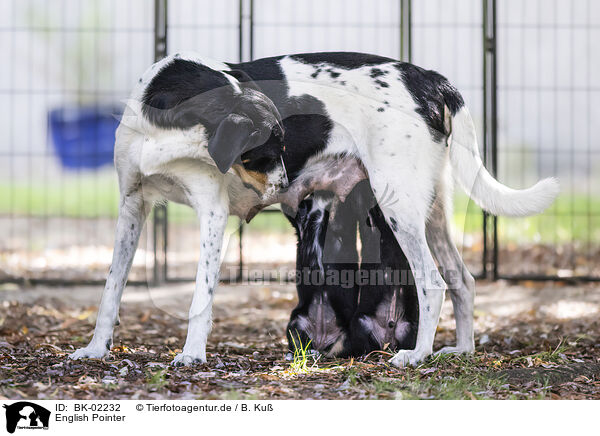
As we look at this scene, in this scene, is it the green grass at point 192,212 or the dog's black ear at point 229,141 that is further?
the green grass at point 192,212

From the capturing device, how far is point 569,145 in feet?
23.6

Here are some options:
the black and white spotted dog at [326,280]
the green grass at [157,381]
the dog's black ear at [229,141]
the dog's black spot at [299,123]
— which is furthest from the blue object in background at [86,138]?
the green grass at [157,381]

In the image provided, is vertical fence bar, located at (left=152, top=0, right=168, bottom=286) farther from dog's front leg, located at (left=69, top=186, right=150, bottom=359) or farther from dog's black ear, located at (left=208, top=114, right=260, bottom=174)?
dog's black ear, located at (left=208, top=114, right=260, bottom=174)

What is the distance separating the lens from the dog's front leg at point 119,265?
3430 millimetres

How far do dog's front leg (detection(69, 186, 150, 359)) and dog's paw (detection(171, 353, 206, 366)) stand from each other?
16.9 inches

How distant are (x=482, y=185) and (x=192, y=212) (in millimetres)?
4472

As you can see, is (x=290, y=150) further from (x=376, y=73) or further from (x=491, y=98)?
(x=491, y=98)

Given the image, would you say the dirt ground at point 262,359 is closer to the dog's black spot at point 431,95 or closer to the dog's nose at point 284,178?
the dog's nose at point 284,178

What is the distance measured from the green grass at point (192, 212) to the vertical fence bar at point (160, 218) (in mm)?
264

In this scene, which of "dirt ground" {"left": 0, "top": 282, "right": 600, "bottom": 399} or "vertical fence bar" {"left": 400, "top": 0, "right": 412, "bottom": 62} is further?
"vertical fence bar" {"left": 400, "top": 0, "right": 412, "bottom": 62}

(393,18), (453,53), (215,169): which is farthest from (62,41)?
(215,169)

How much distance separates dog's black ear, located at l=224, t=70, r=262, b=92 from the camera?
11.7 ft

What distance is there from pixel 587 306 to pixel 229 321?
3.07m
